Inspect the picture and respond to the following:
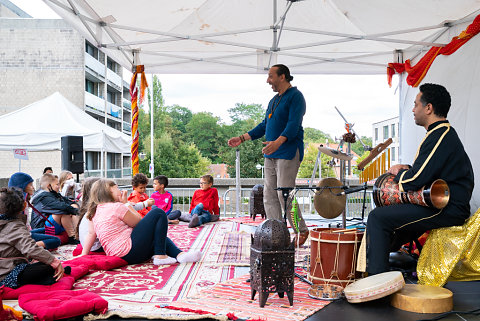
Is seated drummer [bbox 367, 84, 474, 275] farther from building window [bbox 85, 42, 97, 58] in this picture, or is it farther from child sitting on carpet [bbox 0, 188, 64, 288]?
building window [bbox 85, 42, 97, 58]

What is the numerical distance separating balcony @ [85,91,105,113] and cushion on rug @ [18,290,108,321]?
93.6ft

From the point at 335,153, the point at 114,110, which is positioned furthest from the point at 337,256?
the point at 114,110

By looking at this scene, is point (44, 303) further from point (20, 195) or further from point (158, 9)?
point (158, 9)

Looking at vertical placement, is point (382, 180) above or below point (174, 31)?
below

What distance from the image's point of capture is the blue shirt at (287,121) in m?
4.46

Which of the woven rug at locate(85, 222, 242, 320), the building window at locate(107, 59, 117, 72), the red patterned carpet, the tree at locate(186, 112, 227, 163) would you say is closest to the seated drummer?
the woven rug at locate(85, 222, 242, 320)

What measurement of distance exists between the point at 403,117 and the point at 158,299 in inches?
262

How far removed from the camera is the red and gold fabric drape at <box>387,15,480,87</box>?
228 inches

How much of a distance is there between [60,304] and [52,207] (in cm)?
331

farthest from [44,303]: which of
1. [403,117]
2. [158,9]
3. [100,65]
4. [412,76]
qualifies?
[100,65]

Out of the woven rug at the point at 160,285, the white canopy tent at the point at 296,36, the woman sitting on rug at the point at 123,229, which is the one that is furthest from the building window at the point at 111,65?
the woman sitting on rug at the point at 123,229

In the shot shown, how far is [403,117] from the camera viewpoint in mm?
8578

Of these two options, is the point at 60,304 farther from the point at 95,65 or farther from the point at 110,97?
the point at 110,97

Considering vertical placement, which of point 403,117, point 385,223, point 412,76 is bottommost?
point 385,223
